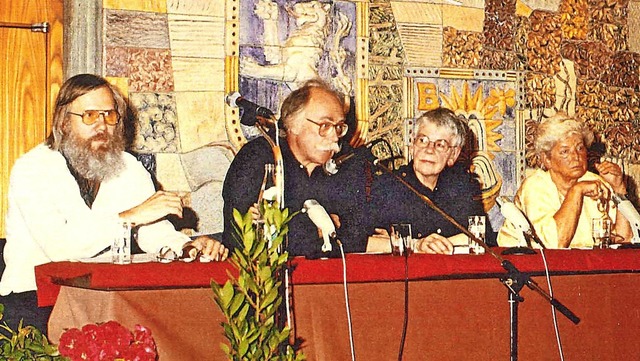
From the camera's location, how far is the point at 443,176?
5508 millimetres

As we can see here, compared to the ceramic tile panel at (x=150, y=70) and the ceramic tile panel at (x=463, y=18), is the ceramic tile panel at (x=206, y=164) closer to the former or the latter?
the ceramic tile panel at (x=150, y=70)

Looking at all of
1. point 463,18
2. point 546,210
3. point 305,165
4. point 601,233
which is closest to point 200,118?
point 305,165

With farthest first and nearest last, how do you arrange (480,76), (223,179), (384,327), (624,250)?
(480,76), (223,179), (624,250), (384,327)

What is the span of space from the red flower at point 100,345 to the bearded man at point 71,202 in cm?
182

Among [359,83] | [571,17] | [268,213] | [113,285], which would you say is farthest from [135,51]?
[571,17]

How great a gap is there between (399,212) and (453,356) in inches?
63.7

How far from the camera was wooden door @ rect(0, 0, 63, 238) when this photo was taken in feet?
16.6

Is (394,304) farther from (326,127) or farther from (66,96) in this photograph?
(66,96)

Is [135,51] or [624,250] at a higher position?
[135,51]

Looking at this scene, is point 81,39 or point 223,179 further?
point 223,179

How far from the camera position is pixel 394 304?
152 inches

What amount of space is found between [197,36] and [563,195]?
7.56 ft

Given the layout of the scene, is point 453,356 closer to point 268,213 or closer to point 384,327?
point 384,327

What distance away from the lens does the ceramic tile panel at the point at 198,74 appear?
17.7 feet
